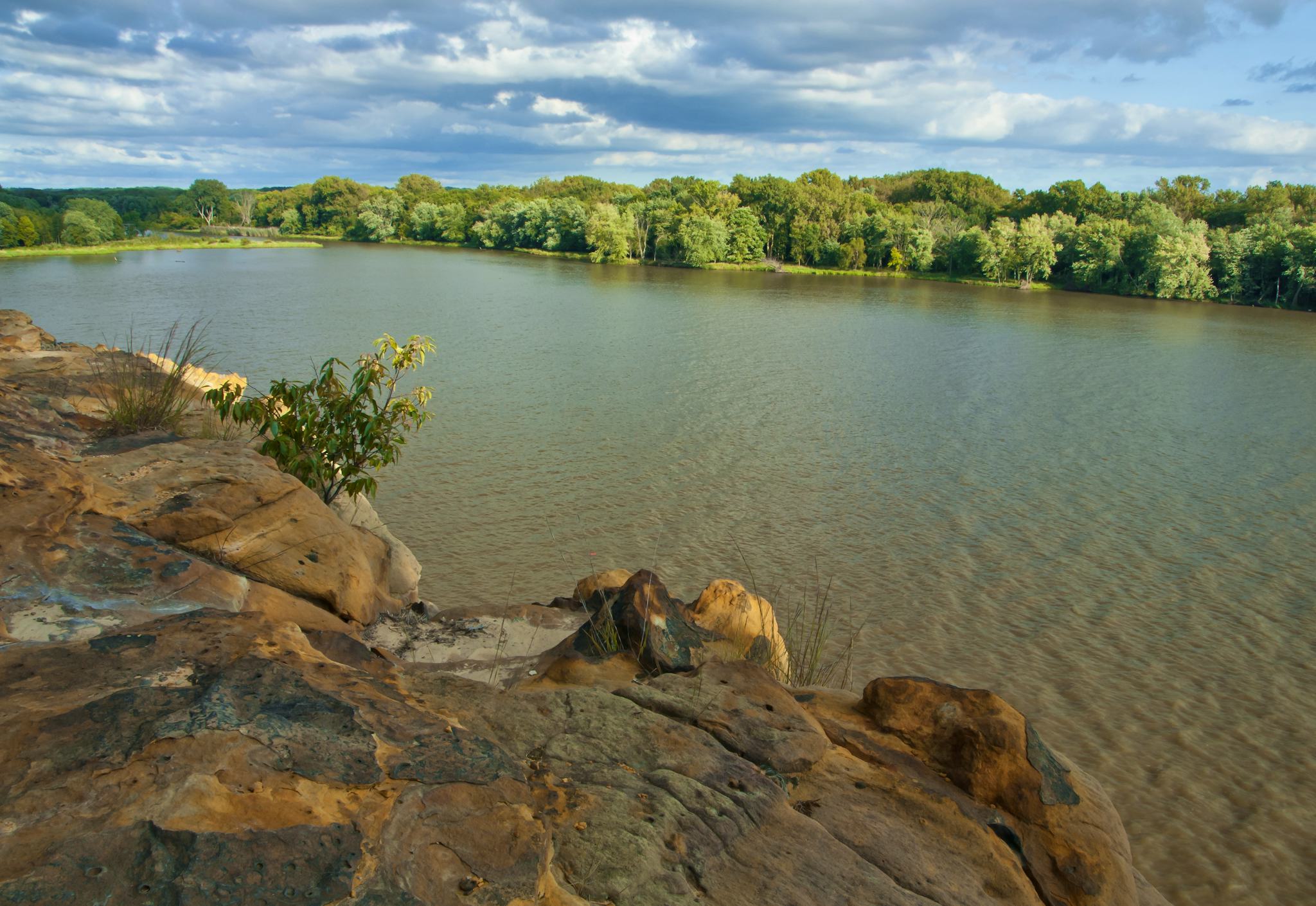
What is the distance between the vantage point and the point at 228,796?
2.39 metres

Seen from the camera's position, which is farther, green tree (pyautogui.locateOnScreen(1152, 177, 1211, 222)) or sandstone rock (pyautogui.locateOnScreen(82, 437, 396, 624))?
green tree (pyautogui.locateOnScreen(1152, 177, 1211, 222))

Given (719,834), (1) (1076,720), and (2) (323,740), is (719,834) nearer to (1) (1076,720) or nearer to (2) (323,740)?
(2) (323,740)

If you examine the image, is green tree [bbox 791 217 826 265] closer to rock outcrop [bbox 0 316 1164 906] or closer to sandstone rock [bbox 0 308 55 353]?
sandstone rock [bbox 0 308 55 353]

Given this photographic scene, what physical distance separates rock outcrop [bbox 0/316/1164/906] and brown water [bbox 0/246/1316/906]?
2.76 m

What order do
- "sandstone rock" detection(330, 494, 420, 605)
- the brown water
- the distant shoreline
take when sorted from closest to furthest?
the brown water
"sandstone rock" detection(330, 494, 420, 605)
the distant shoreline

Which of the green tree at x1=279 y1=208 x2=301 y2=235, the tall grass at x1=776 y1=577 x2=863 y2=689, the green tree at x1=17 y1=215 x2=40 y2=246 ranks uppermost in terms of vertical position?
the green tree at x1=279 y1=208 x2=301 y2=235

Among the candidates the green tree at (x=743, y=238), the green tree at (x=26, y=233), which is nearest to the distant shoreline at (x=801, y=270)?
the green tree at (x=743, y=238)

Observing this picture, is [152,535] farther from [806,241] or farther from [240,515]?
[806,241]

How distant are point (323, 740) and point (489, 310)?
3361 centimetres

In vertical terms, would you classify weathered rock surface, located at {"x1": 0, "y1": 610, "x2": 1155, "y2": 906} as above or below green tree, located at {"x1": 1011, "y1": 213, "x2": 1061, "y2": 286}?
below

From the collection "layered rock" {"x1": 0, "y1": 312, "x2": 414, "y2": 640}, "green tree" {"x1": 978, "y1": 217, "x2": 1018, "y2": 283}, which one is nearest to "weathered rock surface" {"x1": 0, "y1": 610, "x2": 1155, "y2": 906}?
"layered rock" {"x1": 0, "y1": 312, "x2": 414, "y2": 640}

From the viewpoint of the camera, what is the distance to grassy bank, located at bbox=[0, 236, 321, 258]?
212 feet

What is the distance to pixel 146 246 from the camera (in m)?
76.7

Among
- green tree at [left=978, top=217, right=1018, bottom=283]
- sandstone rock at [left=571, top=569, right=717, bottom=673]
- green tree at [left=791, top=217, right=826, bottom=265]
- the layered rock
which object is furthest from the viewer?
green tree at [left=791, top=217, right=826, bottom=265]
